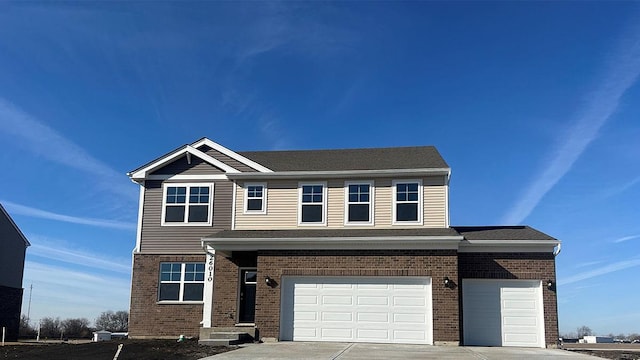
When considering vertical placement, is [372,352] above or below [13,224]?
below

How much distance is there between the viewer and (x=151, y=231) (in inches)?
882

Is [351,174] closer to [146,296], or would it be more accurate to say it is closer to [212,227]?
[212,227]

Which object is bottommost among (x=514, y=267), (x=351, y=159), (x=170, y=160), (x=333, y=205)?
(x=514, y=267)

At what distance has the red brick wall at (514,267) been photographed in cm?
1916

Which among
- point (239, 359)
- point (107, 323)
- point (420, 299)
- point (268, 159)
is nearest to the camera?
point (239, 359)

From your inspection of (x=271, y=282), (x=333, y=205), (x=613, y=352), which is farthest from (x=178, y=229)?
(x=613, y=352)

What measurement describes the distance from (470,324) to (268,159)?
10109 mm

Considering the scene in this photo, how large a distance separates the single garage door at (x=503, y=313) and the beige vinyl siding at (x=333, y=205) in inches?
103

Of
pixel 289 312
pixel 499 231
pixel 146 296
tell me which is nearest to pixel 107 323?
pixel 146 296

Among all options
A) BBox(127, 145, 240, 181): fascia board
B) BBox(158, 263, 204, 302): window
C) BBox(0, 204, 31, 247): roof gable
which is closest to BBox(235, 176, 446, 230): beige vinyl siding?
BBox(127, 145, 240, 181): fascia board

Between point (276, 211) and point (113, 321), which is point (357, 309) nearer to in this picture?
point (276, 211)

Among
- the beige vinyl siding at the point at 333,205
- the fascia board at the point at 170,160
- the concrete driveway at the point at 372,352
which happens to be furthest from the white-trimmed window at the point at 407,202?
the fascia board at the point at 170,160

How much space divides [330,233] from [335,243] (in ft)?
2.16

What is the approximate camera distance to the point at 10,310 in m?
34.3
